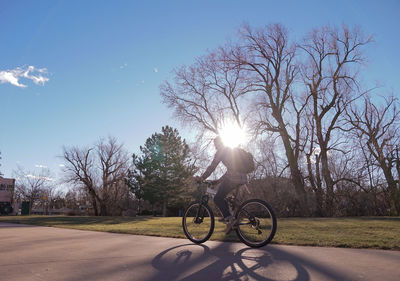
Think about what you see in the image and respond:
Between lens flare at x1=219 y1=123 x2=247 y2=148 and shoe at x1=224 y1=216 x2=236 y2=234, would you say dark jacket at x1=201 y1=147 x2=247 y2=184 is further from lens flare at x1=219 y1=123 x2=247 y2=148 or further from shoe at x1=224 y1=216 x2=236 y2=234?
lens flare at x1=219 y1=123 x2=247 y2=148

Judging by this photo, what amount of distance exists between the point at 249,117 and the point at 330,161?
237 inches

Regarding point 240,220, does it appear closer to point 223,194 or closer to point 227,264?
point 223,194

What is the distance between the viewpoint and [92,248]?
15.2 ft

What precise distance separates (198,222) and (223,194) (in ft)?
2.57

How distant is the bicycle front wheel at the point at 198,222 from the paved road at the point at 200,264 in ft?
2.05

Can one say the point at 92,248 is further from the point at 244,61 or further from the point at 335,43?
the point at 335,43

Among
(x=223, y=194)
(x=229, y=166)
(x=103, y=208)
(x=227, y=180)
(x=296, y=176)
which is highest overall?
(x=296, y=176)

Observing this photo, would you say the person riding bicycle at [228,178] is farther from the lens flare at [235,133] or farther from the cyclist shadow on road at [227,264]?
the lens flare at [235,133]

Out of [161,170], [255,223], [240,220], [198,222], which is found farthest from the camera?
[161,170]

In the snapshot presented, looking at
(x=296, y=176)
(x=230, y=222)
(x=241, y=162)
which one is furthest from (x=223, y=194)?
(x=296, y=176)

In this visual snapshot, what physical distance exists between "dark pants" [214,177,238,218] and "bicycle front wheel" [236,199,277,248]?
0.30m

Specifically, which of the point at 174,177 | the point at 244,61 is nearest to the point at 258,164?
the point at 244,61

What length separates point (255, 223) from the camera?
4.66 meters

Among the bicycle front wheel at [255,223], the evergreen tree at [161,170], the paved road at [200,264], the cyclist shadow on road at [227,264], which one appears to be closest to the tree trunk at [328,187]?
the bicycle front wheel at [255,223]
